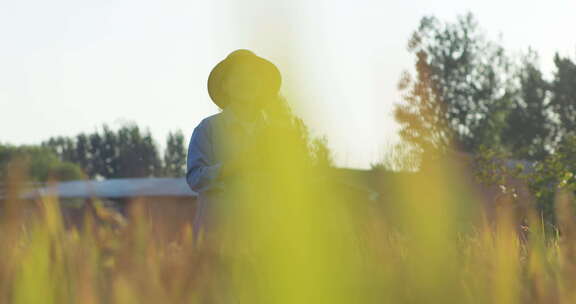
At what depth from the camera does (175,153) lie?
9256 cm

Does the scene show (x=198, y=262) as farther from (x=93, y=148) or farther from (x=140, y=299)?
(x=93, y=148)

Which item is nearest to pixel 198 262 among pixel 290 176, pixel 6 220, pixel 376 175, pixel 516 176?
pixel 6 220

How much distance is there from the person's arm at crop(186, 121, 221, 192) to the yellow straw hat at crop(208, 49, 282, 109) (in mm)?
299

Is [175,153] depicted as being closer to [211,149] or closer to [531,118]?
[531,118]

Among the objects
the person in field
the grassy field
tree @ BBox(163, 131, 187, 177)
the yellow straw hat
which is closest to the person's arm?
the person in field

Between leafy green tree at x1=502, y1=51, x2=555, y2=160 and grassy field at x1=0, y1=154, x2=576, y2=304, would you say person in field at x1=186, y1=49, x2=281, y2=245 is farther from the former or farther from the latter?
leafy green tree at x1=502, y1=51, x2=555, y2=160

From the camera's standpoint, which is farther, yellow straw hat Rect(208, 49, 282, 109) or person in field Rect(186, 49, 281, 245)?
yellow straw hat Rect(208, 49, 282, 109)

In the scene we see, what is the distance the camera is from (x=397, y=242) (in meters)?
1.70

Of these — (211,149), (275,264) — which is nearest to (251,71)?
(211,149)

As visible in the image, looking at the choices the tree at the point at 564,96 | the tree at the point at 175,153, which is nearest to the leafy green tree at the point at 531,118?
the tree at the point at 564,96

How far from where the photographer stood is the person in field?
3742mm

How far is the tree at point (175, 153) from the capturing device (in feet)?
288

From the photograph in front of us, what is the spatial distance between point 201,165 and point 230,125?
29 cm

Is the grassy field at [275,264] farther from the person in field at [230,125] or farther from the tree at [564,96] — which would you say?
Answer: the tree at [564,96]
